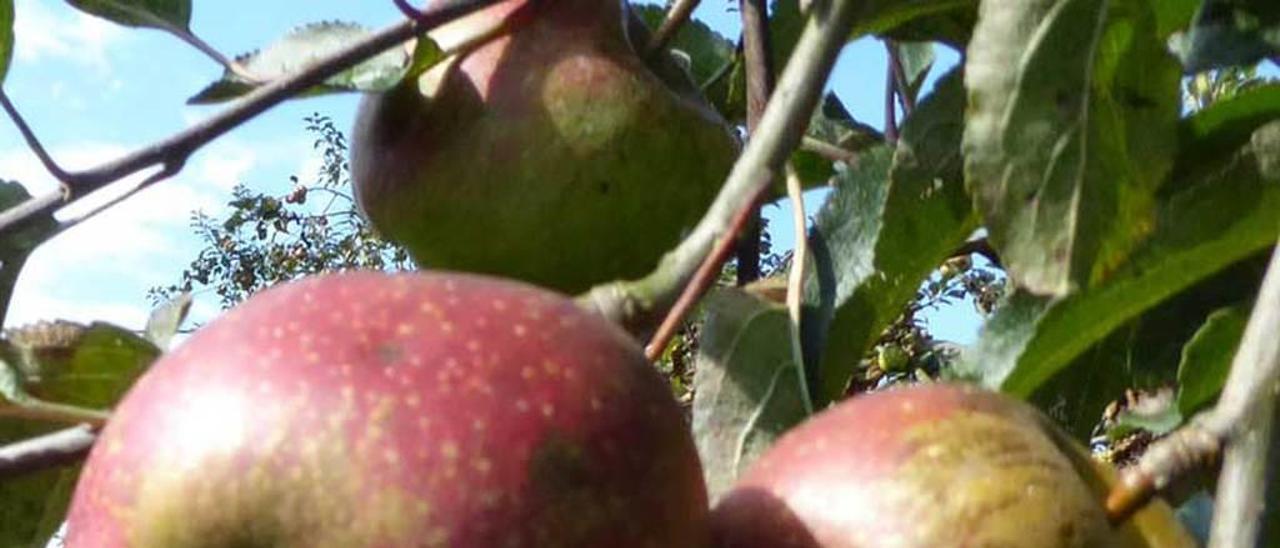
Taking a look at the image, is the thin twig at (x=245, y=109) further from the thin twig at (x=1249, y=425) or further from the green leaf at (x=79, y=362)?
the thin twig at (x=1249, y=425)

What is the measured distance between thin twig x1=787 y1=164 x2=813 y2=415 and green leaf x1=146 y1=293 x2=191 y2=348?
266 mm

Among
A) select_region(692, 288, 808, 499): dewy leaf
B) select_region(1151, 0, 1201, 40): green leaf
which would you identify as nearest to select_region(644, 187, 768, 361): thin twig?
select_region(692, 288, 808, 499): dewy leaf

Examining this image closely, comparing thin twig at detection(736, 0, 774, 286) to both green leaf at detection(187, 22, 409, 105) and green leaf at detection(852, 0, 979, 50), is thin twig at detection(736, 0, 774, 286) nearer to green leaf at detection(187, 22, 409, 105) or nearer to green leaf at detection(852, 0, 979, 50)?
green leaf at detection(852, 0, 979, 50)

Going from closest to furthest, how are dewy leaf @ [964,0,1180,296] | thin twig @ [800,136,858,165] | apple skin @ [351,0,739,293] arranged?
dewy leaf @ [964,0,1180,296] < apple skin @ [351,0,739,293] < thin twig @ [800,136,858,165]

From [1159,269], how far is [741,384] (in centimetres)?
18

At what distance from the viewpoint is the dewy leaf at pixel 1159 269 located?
0.91m

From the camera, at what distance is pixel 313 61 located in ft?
3.42

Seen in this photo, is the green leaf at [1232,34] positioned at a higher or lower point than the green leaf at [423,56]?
lower

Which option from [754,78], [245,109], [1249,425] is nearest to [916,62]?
[754,78]

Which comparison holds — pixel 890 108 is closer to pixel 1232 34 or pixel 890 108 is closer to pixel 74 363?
pixel 1232 34

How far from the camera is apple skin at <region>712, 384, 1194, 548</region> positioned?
72 cm

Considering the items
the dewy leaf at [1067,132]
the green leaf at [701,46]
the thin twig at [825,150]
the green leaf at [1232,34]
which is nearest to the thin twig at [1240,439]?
the dewy leaf at [1067,132]

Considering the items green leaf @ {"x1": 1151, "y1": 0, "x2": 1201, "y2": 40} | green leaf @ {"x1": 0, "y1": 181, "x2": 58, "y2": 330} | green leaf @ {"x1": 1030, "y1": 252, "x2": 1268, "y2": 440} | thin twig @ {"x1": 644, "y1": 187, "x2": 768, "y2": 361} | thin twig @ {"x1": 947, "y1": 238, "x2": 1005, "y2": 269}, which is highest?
green leaf @ {"x1": 0, "y1": 181, "x2": 58, "y2": 330}

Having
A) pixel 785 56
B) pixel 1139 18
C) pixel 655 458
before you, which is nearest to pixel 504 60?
pixel 785 56
